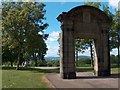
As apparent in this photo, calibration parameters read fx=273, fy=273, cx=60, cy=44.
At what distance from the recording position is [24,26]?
3766 cm

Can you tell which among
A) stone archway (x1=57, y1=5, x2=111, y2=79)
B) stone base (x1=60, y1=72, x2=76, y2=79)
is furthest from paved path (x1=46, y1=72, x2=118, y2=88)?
stone archway (x1=57, y1=5, x2=111, y2=79)

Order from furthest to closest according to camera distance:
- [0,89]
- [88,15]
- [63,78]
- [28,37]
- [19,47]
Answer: [19,47] → [28,37] → [88,15] → [63,78] → [0,89]

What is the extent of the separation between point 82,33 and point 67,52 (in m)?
2.12

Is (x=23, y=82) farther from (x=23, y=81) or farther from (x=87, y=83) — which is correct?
(x=87, y=83)

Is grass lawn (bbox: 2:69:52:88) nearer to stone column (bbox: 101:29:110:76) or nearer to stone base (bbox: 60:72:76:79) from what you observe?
stone base (bbox: 60:72:76:79)

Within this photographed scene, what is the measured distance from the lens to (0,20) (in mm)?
40281

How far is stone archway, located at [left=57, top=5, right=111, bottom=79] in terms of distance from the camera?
73.1ft

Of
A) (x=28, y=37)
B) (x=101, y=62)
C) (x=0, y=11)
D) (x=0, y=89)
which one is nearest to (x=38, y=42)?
(x=28, y=37)

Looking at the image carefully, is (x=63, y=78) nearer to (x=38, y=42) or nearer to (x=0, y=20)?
(x=38, y=42)

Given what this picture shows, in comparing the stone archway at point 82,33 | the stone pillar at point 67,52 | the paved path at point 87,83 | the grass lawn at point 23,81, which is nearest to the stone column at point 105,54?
the stone archway at point 82,33

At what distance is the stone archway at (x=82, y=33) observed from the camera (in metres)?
22.3

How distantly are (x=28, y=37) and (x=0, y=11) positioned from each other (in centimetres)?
791

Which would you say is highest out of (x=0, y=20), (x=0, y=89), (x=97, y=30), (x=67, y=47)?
(x=0, y=20)

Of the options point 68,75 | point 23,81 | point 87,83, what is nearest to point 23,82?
point 23,81
